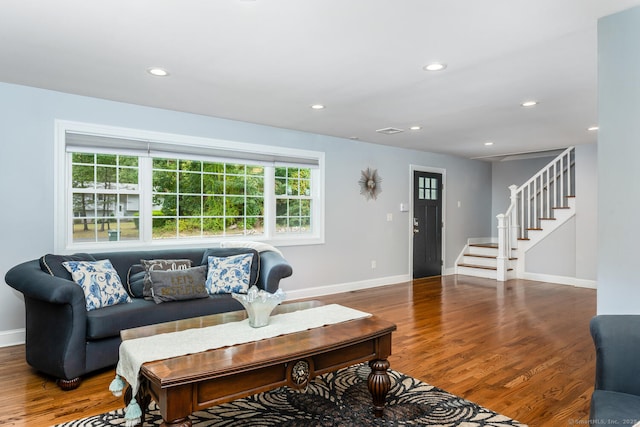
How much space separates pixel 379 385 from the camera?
92.8 inches

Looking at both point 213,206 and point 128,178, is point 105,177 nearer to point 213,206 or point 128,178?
point 128,178

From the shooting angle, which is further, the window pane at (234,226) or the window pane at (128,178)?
the window pane at (234,226)

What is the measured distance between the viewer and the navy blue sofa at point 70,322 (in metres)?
2.73

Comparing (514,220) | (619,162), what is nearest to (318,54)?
(619,162)

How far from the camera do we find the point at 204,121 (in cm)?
466

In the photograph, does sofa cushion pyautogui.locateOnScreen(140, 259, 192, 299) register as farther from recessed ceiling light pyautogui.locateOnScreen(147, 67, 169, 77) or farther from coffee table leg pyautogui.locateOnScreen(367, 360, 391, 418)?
coffee table leg pyautogui.locateOnScreen(367, 360, 391, 418)

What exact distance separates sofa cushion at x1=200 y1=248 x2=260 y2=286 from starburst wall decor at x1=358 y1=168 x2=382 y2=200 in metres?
2.59

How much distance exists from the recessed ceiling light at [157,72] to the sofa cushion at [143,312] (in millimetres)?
1849

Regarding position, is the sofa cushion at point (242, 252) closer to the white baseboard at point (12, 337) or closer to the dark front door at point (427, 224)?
the white baseboard at point (12, 337)

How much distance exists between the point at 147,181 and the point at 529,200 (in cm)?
652

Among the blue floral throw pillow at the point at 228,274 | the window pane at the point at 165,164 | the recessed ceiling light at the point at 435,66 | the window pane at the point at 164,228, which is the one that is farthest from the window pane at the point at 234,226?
the recessed ceiling light at the point at 435,66

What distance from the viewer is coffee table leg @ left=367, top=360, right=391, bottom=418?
2.36 metres

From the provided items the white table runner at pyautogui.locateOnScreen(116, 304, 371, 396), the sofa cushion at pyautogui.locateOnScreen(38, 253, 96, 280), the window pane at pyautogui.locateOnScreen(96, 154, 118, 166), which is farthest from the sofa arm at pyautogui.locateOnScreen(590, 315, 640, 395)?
the window pane at pyautogui.locateOnScreen(96, 154, 118, 166)

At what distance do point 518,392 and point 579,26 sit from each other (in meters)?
2.34
